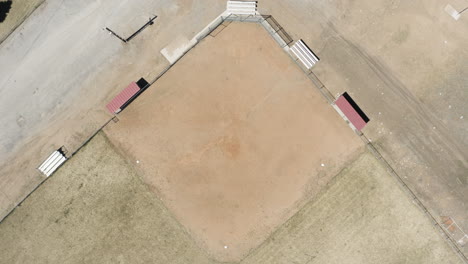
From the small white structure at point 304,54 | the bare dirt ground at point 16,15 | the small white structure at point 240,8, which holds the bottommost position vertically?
the small white structure at point 304,54

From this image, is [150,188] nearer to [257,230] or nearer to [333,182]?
[257,230]

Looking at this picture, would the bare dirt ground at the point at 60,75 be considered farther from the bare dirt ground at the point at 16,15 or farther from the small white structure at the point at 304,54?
the small white structure at the point at 304,54

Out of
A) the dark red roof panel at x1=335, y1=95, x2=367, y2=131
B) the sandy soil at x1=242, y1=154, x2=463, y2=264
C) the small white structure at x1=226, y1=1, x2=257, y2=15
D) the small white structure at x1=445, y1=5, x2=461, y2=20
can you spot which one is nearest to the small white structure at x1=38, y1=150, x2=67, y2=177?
the sandy soil at x1=242, y1=154, x2=463, y2=264

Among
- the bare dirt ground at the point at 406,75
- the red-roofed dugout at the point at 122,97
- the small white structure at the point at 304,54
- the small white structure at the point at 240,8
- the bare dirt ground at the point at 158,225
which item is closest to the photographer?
the red-roofed dugout at the point at 122,97

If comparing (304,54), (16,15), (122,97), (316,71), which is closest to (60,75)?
(122,97)

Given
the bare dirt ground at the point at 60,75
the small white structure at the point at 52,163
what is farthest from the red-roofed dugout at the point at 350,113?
the small white structure at the point at 52,163

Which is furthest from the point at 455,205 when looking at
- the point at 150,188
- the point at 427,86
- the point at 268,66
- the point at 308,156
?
the point at 150,188
